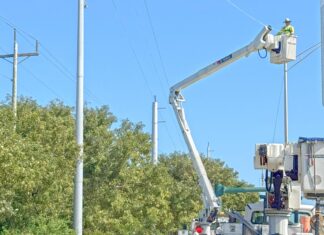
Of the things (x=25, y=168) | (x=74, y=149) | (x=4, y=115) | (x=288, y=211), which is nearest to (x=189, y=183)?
(x=74, y=149)

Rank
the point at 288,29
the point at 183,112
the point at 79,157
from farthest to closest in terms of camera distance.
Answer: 1. the point at 79,157
2. the point at 183,112
3. the point at 288,29

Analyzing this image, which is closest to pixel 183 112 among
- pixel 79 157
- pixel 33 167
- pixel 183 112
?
pixel 183 112

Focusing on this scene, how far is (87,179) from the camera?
1123 inches

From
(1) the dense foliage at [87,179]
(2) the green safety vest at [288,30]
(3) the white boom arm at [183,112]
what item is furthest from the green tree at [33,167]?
(2) the green safety vest at [288,30]

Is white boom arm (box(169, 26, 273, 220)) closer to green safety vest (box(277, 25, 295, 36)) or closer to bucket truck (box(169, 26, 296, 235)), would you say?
bucket truck (box(169, 26, 296, 235))

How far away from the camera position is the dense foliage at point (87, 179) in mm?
18078

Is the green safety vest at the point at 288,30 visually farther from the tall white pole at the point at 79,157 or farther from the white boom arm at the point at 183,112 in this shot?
the tall white pole at the point at 79,157

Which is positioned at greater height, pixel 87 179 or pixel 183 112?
pixel 183 112

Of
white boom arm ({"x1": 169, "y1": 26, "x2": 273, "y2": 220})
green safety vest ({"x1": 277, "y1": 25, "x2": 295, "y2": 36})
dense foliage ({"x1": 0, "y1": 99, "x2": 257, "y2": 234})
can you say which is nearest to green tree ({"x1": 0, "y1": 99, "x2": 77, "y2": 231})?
dense foliage ({"x1": 0, "y1": 99, "x2": 257, "y2": 234})

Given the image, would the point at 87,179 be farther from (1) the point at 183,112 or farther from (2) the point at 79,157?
(1) the point at 183,112

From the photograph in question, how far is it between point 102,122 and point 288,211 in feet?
68.3

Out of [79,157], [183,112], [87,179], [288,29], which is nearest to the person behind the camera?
[288,29]

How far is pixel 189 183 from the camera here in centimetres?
4719

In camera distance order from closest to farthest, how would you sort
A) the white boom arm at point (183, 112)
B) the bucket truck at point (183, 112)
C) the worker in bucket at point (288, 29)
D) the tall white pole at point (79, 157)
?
the worker in bucket at point (288, 29)
the bucket truck at point (183, 112)
the white boom arm at point (183, 112)
the tall white pole at point (79, 157)
